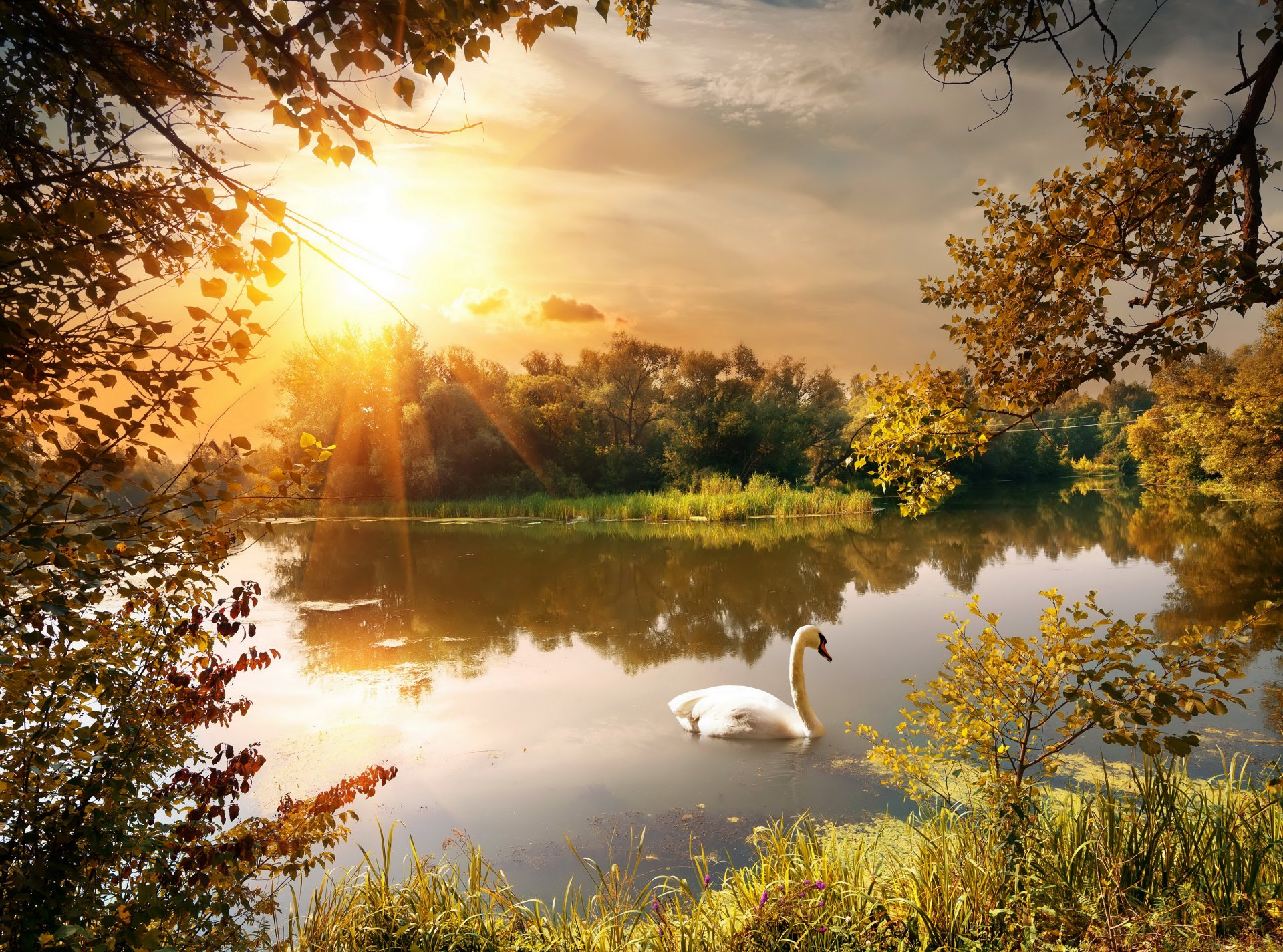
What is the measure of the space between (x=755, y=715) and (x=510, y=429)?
25.2m

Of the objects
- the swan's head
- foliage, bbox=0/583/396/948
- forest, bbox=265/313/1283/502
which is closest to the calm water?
the swan's head

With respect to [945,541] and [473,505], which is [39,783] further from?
[473,505]

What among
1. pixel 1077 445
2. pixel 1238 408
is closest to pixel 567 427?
pixel 1238 408

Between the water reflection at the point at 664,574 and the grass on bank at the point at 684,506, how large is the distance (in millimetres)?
1642

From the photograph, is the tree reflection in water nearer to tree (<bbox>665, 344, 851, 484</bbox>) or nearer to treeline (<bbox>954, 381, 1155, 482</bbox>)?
tree (<bbox>665, 344, 851, 484</bbox>)

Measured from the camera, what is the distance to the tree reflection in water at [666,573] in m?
8.47

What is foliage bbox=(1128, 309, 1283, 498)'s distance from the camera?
736 inches

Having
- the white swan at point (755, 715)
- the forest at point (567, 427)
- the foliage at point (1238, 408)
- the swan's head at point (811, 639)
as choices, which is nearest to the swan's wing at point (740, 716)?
the white swan at point (755, 715)

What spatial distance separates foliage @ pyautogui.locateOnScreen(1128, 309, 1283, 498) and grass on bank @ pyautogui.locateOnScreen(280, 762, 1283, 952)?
→ 1728 centimetres

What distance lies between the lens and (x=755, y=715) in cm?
541

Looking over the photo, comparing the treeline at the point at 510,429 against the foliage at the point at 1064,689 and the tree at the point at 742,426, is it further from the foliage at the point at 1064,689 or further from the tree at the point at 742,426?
the foliage at the point at 1064,689

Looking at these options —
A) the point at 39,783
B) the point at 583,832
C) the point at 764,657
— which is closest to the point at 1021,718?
the point at 583,832

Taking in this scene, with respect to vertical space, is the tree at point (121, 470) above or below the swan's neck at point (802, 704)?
above

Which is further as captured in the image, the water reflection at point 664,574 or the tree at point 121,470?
the water reflection at point 664,574
